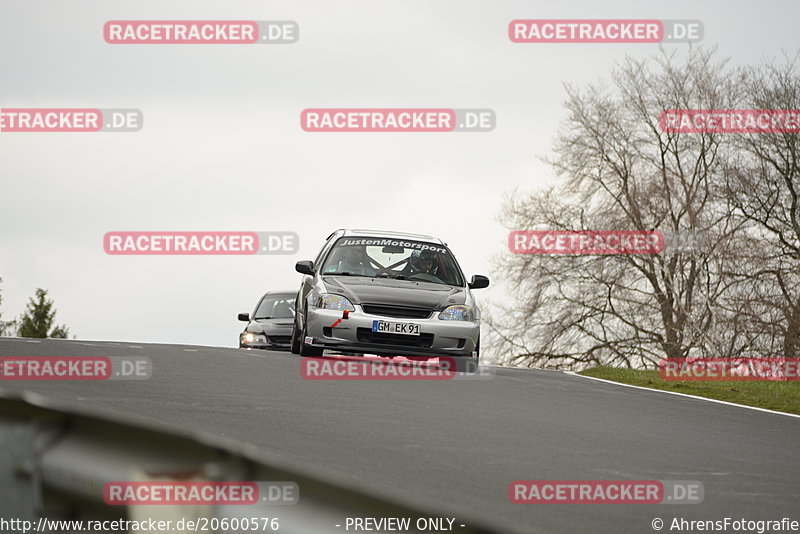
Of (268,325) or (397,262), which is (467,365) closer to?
(397,262)

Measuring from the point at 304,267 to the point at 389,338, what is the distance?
Answer: 211 centimetres

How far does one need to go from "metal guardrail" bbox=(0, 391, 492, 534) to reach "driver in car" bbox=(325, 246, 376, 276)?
1341 centimetres

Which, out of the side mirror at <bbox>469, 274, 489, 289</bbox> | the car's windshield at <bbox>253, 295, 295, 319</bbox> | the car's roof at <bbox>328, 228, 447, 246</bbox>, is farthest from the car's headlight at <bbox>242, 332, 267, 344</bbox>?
the side mirror at <bbox>469, 274, 489, 289</bbox>

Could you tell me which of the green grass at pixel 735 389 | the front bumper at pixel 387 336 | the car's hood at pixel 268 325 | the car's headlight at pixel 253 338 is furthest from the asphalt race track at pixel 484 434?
the car's headlight at pixel 253 338

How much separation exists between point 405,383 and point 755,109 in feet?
95.6

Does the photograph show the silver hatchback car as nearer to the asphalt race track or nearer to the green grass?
the asphalt race track

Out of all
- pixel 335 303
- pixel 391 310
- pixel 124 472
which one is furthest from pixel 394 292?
pixel 124 472

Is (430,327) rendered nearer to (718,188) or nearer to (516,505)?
(516,505)

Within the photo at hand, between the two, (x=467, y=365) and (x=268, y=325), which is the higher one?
(x=268, y=325)

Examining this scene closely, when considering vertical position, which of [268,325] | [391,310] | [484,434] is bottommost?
[484,434]

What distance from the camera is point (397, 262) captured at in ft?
55.5

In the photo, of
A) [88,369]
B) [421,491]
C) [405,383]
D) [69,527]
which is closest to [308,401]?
[405,383]

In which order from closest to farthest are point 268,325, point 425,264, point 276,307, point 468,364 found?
point 468,364 → point 425,264 → point 268,325 → point 276,307

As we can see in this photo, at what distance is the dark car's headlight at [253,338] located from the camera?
24406 mm
